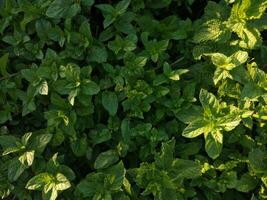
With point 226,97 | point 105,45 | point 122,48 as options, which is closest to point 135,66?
point 122,48

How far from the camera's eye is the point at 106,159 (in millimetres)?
2090

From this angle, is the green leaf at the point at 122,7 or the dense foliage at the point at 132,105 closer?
the dense foliage at the point at 132,105

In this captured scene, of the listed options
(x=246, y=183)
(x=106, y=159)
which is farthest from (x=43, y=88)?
(x=246, y=183)

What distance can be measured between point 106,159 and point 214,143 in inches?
18.5

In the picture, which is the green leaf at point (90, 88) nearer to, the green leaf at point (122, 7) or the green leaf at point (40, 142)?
the green leaf at point (40, 142)

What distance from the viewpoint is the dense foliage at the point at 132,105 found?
2016 millimetres

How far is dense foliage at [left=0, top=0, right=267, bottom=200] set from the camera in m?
2.02

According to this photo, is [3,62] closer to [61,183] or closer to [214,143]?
[61,183]

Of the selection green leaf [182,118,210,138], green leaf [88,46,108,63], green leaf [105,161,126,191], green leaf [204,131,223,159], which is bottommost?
green leaf [105,161,126,191]

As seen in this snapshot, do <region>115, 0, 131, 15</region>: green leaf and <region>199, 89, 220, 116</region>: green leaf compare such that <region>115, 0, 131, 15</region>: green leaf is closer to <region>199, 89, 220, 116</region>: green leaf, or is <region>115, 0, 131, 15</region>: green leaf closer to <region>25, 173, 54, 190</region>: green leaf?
<region>199, 89, 220, 116</region>: green leaf

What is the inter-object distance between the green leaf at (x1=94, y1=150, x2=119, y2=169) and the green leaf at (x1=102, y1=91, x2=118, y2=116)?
17 centimetres

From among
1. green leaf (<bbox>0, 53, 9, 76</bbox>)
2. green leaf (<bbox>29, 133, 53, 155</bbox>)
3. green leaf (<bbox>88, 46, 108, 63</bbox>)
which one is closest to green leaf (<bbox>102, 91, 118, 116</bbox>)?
green leaf (<bbox>88, 46, 108, 63</bbox>)

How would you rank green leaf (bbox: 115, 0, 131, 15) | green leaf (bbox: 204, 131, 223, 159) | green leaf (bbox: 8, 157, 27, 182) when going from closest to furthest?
green leaf (bbox: 204, 131, 223, 159) → green leaf (bbox: 8, 157, 27, 182) → green leaf (bbox: 115, 0, 131, 15)

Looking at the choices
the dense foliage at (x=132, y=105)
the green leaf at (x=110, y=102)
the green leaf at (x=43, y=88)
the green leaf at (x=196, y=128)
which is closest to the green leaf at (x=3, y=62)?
the dense foliage at (x=132, y=105)
